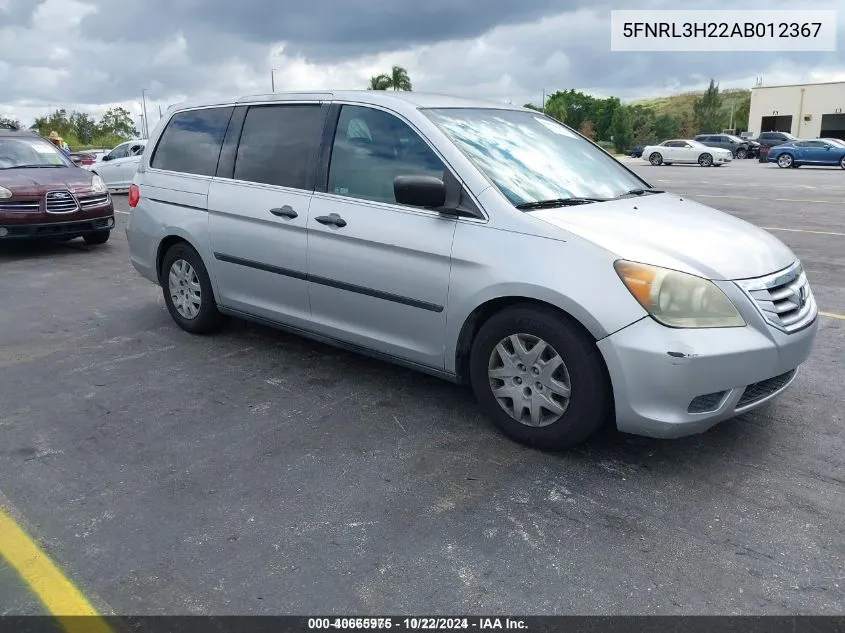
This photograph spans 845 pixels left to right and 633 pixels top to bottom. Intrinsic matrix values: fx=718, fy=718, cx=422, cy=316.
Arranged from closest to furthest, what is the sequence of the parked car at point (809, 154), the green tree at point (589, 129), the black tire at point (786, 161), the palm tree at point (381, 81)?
the parked car at point (809, 154) < the black tire at point (786, 161) < the palm tree at point (381, 81) < the green tree at point (589, 129)

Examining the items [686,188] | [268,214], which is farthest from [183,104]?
[686,188]

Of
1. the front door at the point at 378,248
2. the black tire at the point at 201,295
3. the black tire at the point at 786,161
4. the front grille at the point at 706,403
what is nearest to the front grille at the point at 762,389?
the front grille at the point at 706,403

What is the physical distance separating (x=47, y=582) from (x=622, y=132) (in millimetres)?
77599

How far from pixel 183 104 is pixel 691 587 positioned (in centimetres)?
508

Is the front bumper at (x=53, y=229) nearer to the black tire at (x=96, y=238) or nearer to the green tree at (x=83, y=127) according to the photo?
the black tire at (x=96, y=238)

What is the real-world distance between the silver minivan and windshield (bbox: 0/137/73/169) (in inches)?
249

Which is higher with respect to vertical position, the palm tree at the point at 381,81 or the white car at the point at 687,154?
the palm tree at the point at 381,81

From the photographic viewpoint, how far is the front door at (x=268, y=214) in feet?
15.0

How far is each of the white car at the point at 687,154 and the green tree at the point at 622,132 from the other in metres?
36.6

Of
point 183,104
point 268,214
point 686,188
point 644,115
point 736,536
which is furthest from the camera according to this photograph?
point 644,115

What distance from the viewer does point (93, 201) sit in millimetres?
9969

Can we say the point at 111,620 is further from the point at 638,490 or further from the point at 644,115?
the point at 644,115

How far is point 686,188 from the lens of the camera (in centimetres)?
2050

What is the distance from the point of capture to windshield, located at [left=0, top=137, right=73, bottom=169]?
33.4ft
